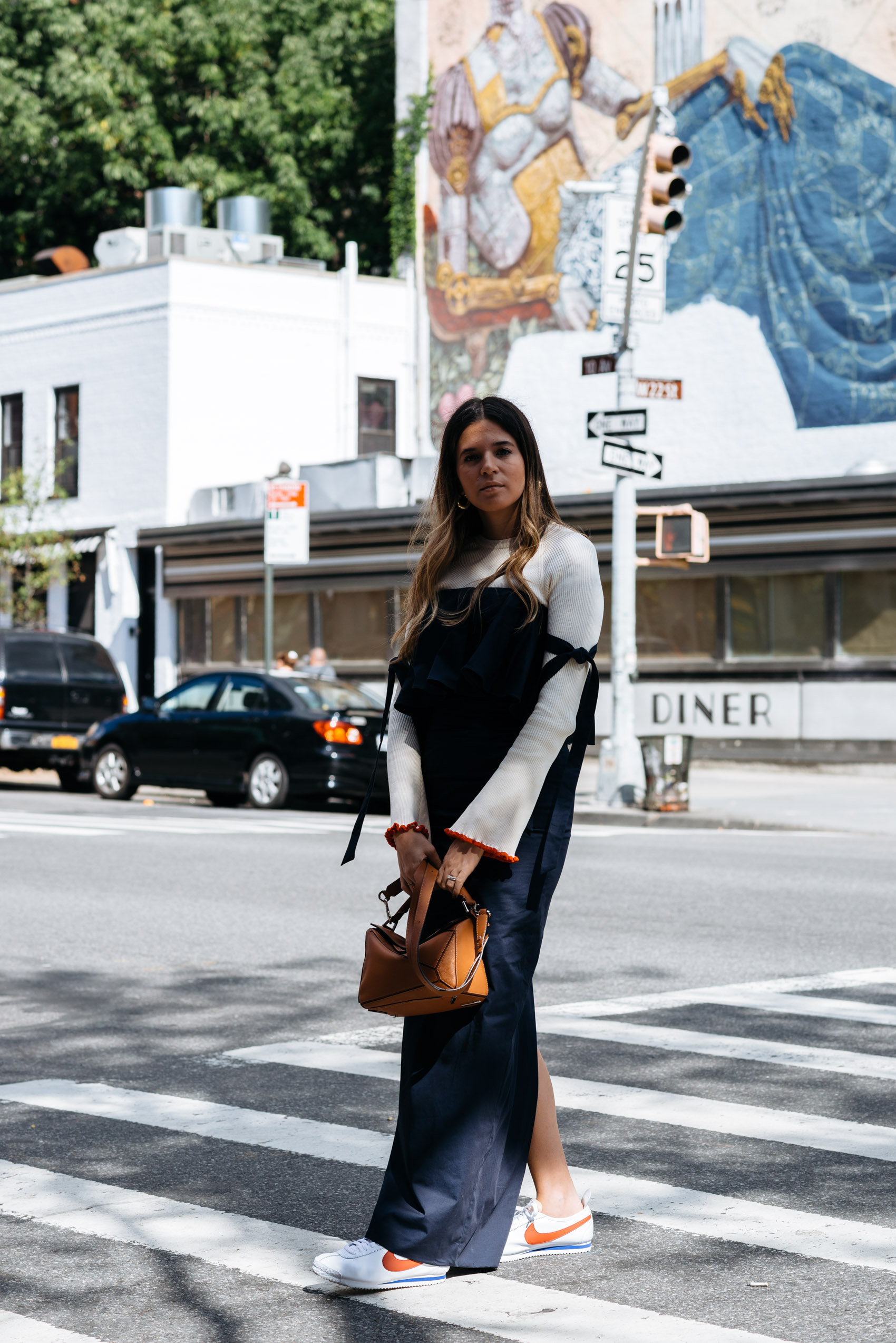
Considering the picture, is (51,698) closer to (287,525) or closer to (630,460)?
(287,525)

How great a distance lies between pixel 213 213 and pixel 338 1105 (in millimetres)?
39706

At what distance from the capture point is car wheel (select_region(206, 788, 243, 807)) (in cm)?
2116

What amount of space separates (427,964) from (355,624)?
1037 inches

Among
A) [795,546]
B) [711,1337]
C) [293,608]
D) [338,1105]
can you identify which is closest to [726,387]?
[795,546]

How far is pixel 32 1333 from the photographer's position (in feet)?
13.1

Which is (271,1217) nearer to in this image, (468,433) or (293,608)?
(468,433)

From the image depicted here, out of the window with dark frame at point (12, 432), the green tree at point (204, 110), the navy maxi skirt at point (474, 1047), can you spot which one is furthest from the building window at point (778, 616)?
the navy maxi skirt at point (474, 1047)

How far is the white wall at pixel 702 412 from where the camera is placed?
27430 mm

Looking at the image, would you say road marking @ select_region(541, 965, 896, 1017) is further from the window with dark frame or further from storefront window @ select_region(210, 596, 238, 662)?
the window with dark frame

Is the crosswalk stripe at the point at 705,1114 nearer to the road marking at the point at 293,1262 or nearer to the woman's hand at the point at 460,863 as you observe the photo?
the road marking at the point at 293,1262

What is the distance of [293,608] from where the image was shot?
3125 cm

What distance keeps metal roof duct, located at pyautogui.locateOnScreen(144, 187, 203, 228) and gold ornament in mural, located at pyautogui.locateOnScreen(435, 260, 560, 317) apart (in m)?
6.63

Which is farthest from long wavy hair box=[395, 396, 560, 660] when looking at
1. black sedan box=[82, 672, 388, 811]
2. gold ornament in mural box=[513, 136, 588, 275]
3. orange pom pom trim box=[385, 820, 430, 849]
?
gold ornament in mural box=[513, 136, 588, 275]

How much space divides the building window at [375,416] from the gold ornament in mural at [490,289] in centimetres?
294
